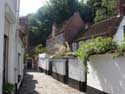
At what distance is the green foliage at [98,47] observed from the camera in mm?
11516

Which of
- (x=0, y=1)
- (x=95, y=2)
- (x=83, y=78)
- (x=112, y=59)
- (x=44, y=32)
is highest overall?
(x=95, y=2)

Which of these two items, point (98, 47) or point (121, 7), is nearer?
point (98, 47)

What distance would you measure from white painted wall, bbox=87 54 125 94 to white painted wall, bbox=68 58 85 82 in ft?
7.09

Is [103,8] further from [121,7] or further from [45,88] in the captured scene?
[45,88]

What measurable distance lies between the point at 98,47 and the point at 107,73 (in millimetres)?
1141

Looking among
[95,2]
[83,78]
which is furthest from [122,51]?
[95,2]

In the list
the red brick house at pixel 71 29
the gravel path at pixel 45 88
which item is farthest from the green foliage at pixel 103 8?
the gravel path at pixel 45 88

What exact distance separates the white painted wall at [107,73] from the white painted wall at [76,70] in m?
2.16

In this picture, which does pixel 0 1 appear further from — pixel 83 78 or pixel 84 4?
pixel 84 4

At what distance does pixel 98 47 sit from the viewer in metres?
12.1

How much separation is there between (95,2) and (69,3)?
7.45 m

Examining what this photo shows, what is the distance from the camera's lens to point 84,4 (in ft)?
177

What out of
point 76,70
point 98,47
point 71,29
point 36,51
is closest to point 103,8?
point 71,29

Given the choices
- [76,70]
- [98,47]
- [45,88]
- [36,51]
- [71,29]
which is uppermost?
[71,29]
